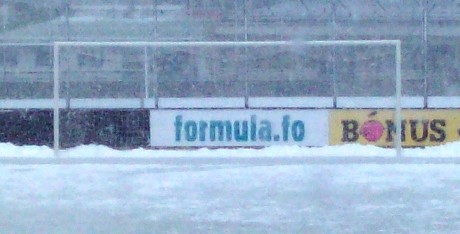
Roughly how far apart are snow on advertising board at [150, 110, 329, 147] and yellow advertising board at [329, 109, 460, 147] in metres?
0.22

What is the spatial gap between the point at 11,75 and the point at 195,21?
3.19 meters

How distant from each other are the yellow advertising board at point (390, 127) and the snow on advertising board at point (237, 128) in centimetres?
22

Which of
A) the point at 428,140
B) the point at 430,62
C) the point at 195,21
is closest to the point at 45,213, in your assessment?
the point at 428,140

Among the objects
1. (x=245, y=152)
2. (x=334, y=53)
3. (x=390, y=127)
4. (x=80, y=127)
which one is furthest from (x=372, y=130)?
(x=80, y=127)

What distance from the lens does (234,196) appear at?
1074 centimetres

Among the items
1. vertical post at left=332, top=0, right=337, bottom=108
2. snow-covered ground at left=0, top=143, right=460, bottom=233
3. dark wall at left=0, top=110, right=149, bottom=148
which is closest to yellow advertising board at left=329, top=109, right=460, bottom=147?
snow-covered ground at left=0, top=143, right=460, bottom=233

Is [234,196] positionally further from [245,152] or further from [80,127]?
[80,127]

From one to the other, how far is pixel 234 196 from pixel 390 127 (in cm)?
469

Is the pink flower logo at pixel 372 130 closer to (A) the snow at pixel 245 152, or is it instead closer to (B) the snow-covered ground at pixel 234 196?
(A) the snow at pixel 245 152

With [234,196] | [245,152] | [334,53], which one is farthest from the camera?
[334,53]

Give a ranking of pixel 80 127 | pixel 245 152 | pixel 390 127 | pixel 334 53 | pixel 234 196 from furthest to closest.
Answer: pixel 334 53
pixel 80 127
pixel 390 127
pixel 245 152
pixel 234 196

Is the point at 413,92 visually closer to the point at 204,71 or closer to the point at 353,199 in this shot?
the point at 204,71

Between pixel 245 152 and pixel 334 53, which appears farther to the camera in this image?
pixel 334 53

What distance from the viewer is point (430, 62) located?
56.5 feet
